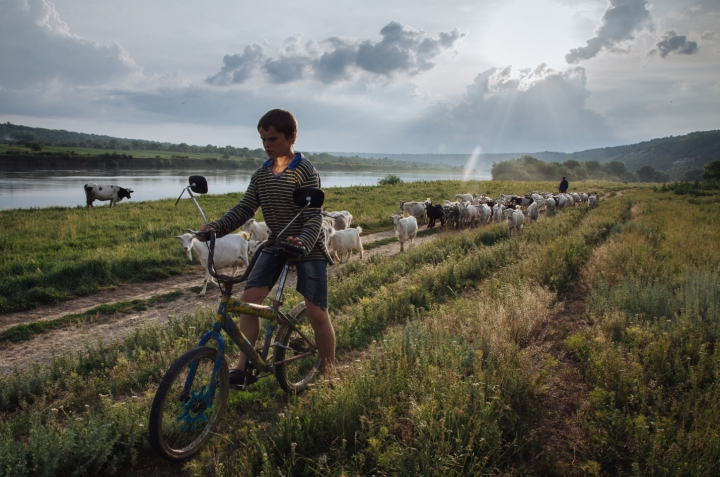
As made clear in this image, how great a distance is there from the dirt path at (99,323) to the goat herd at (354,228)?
62cm

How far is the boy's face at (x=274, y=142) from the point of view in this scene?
11.3ft

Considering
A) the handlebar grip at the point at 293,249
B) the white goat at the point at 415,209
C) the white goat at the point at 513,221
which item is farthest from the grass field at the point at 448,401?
the white goat at the point at 415,209

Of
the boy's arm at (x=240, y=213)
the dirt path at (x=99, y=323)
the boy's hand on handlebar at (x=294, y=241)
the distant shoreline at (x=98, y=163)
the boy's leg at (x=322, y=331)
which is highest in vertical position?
the distant shoreline at (x=98, y=163)

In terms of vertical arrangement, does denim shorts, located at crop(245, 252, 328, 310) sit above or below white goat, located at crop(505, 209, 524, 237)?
above

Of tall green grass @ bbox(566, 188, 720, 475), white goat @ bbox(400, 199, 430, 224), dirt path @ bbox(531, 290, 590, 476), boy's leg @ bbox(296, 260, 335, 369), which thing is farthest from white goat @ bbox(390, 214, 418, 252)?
boy's leg @ bbox(296, 260, 335, 369)

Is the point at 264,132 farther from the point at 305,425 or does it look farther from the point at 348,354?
→ the point at 348,354

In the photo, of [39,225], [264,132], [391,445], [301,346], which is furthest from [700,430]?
[39,225]

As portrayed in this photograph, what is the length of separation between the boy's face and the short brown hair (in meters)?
0.03

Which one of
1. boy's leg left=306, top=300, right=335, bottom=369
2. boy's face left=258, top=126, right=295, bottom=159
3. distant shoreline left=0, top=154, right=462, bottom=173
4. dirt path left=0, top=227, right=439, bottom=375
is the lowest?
dirt path left=0, top=227, right=439, bottom=375

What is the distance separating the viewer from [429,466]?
2627mm

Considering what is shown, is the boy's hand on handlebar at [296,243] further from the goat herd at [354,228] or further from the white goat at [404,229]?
the white goat at [404,229]

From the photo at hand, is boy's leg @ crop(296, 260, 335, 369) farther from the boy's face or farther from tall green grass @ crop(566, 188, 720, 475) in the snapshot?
tall green grass @ crop(566, 188, 720, 475)

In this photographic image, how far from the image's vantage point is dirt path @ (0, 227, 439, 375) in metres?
6.29

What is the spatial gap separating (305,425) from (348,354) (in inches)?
76.6
